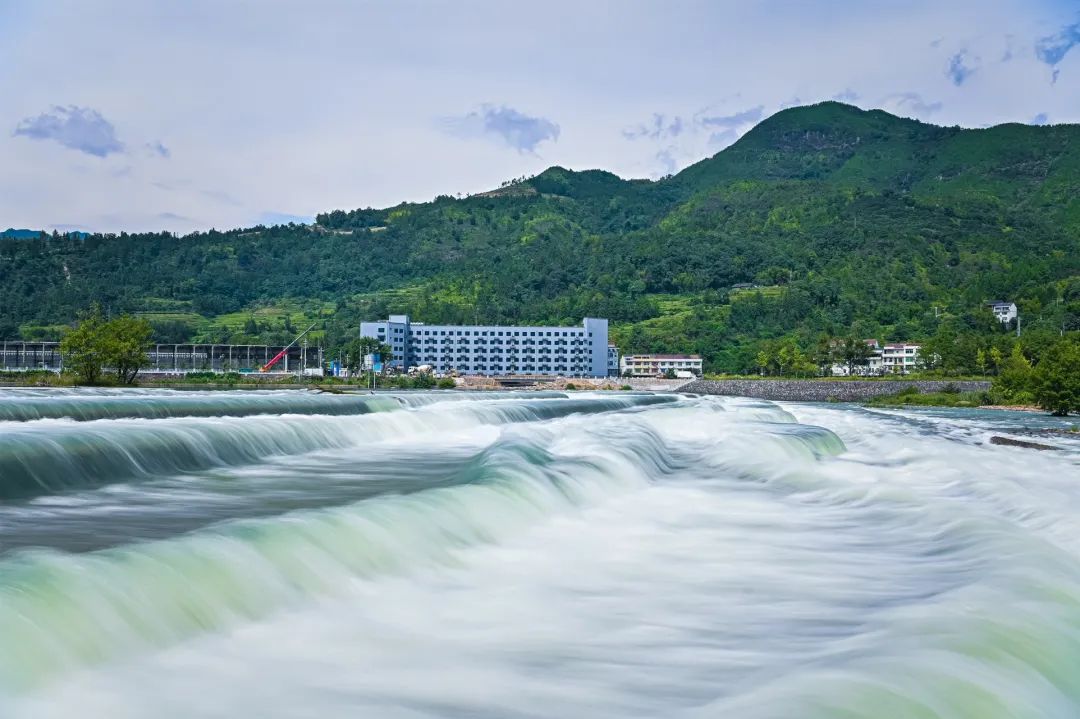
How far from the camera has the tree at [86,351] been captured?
178 ft

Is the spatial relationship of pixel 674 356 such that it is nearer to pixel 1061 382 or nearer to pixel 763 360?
pixel 763 360

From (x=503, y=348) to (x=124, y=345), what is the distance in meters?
88.4

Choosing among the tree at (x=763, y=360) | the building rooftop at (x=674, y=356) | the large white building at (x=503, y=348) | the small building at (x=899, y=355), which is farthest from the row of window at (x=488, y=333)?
the small building at (x=899, y=355)

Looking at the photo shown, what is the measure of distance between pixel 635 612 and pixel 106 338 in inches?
2176

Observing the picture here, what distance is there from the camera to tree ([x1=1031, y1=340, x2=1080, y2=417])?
172 feet

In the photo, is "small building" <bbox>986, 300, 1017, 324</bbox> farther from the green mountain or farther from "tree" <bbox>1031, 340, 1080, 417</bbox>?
"tree" <bbox>1031, 340, 1080, 417</bbox>

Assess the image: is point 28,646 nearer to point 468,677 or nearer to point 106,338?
point 468,677

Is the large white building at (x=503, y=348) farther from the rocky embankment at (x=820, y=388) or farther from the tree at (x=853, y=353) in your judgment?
the tree at (x=853, y=353)

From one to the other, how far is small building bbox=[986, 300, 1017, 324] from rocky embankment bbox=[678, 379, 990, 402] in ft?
179

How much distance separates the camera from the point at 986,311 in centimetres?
13038

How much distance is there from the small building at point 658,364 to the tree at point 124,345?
3335 inches

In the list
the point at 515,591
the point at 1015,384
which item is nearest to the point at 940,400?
the point at 1015,384

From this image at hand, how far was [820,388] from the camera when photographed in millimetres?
94750

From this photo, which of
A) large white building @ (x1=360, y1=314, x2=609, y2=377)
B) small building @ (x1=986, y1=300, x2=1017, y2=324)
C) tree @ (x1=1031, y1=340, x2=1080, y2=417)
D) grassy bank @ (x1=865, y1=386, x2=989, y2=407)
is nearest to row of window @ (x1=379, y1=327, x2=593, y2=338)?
large white building @ (x1=360, y1=314, x2=609, y2=377)
